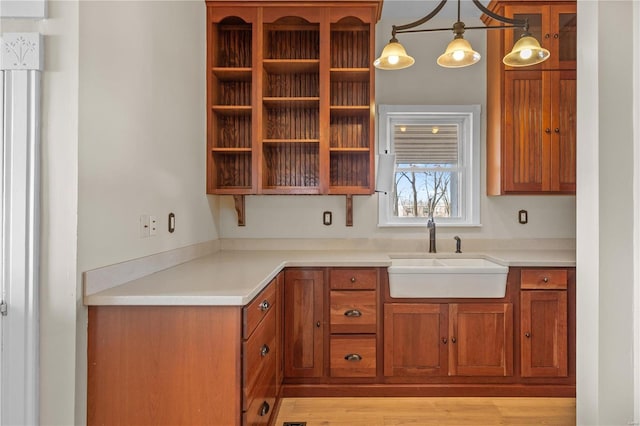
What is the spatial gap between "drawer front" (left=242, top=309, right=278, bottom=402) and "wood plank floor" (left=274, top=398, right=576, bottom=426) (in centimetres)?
47

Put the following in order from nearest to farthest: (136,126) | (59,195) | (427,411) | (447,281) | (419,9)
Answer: (59,195), (136,126), (427,411), (447,281), (419,9)

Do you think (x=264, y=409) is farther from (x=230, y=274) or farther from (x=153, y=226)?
(x=153, y=226)

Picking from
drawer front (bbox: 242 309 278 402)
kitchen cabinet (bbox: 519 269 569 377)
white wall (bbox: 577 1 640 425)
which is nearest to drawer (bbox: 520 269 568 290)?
kitchen cabinet (bbox: 519 269 569 377)

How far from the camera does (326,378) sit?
8.21 ft

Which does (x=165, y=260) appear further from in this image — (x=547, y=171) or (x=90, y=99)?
(x=547, y=171)

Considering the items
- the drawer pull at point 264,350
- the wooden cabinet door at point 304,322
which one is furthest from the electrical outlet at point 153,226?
the wooden cabinet door at point 304,322

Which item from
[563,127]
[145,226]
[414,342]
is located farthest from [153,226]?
[563,127]

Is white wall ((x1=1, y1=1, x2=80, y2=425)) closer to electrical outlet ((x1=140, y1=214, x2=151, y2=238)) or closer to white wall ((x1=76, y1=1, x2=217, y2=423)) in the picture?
white wall ((x1=76, y1=1, x2=217, y2=423))

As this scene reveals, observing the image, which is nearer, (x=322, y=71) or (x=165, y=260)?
(x=165, y=260)

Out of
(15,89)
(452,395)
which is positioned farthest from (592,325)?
(15,89)

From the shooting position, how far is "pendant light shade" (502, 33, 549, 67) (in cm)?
192

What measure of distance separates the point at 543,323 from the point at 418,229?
1.06 metres

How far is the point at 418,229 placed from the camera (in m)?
3.11

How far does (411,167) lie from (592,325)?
184cm
